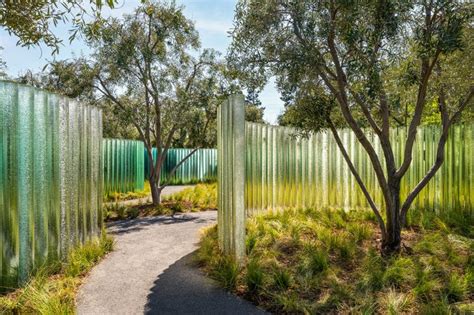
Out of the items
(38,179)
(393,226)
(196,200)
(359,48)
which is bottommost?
(196,200)

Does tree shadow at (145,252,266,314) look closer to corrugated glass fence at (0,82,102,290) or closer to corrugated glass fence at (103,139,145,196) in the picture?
corrugated glass fence at (0,82,102,290)

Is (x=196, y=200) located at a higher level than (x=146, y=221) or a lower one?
higher

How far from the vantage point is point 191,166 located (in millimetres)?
19203

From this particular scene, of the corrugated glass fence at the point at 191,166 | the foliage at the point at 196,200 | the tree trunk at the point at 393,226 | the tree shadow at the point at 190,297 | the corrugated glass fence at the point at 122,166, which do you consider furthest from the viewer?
the corrugated glass fence at the point at 191,166

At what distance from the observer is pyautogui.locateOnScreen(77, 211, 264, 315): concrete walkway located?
3.62 m

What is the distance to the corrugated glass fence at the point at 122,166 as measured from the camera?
12484 millimetres

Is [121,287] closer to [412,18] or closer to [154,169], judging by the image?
[412,18]

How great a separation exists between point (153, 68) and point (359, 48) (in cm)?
654

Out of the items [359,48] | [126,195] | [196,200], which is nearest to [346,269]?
[359,48]

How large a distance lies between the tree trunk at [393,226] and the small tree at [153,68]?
19.2 ft

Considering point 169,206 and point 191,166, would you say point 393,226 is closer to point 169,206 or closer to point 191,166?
point 169,206

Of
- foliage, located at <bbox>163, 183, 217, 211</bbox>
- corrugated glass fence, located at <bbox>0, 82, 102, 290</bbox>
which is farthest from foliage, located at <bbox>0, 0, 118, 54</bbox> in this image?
foliage, located at <bbox>163, 183, 217, 211</bbox>

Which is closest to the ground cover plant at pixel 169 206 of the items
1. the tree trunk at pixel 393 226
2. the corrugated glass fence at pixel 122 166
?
the corrugated glass fence at pixel 122 166

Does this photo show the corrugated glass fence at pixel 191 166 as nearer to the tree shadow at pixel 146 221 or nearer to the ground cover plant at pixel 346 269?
the tree shadow at pixel 146 221
